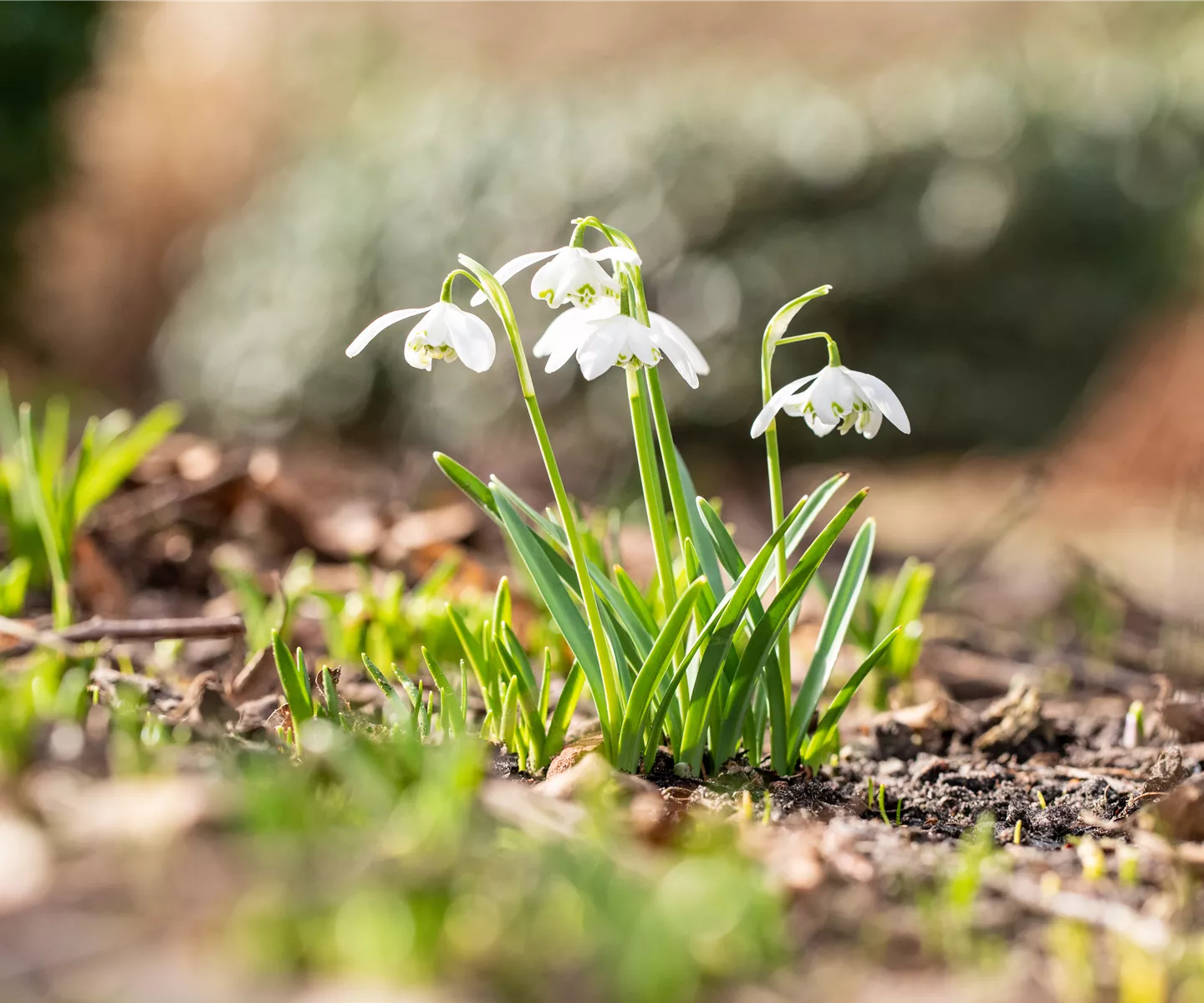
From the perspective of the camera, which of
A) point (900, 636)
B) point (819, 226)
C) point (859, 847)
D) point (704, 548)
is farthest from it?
point (819, 226)

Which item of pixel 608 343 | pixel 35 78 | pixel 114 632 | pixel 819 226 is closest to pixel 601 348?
pixel 608 343

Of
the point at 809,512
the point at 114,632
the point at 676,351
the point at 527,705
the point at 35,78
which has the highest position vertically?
the point at 35,78

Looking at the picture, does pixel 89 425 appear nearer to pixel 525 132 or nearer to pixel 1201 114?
pixel 525 132

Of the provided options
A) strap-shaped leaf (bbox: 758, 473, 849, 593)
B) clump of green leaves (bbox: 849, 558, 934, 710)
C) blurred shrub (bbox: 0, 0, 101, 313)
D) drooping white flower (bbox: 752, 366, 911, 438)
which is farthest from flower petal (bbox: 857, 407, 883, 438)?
blurred shrub (bbox: 0, 0, 101, 313)

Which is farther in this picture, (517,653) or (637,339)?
(517,653)

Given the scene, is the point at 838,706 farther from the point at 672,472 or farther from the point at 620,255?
the point at 620,255

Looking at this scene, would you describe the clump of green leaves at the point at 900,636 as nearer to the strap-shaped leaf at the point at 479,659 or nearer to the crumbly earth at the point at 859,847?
the crumbly earth at the point at 859,847

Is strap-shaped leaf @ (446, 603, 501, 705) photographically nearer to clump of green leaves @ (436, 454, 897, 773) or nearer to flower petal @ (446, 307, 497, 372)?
clump of green leaves @ (436, 454, 897, 773)
